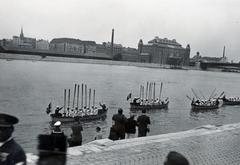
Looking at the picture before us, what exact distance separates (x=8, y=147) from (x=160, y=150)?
8180mm

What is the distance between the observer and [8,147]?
4.50 meters

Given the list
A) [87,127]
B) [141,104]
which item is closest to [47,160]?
[87,127]

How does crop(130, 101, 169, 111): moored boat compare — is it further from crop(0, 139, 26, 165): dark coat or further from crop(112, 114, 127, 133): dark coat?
crop(0, 139, 26, 165): dark coat

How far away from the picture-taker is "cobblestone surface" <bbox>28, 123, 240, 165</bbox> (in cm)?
1068

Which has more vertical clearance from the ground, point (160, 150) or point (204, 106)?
point (160, 150)

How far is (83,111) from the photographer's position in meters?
35.4

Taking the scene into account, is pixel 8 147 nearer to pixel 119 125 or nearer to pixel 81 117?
pixel 119 125

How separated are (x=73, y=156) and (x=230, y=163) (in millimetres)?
4480

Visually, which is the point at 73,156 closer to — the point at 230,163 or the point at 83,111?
the point at 230,163

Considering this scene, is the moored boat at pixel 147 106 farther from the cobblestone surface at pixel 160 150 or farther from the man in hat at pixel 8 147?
the man in hat at pixel 8 147

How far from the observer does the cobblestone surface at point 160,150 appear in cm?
1068

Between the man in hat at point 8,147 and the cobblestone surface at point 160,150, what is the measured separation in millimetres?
5595

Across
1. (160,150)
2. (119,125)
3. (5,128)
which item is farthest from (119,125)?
(5,128)

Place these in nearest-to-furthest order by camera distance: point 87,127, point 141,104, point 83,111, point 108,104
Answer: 1. point 87,127
2. point 83,111
3. point 141,104
4. point 108,104
